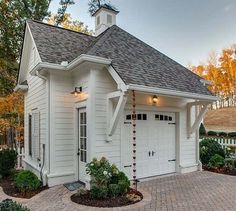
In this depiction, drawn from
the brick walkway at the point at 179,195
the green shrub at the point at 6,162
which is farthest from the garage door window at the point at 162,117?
the green shrub at the point at 6,162

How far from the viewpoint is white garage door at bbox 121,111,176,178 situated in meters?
7.72

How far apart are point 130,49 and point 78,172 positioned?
4691mm

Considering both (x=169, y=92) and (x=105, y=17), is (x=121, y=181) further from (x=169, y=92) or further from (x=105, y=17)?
(x=105, y=17)

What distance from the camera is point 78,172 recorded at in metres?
7.67

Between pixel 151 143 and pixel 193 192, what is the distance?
7.28 ft

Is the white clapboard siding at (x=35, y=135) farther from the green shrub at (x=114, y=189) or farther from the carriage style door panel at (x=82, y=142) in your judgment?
the green shrub at (x=114, y=189)

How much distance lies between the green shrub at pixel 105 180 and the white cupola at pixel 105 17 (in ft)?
21.0

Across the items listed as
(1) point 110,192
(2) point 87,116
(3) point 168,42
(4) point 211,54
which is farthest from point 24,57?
(4) point 211,54

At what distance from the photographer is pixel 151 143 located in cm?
824

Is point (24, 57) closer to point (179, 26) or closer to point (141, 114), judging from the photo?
point (141, 114)

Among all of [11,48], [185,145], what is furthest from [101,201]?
[11,48]

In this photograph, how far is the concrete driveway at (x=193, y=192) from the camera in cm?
543

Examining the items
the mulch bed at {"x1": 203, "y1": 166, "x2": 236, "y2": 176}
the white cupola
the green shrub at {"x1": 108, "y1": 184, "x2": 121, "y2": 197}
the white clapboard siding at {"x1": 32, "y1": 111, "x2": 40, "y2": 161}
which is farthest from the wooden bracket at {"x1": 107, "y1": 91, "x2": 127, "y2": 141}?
the mulch bed at {"x1": 203, "y1": 166, "x2": 236, "y2": 176}

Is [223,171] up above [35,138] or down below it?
below
